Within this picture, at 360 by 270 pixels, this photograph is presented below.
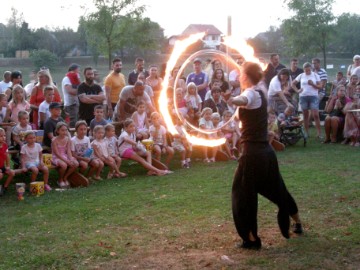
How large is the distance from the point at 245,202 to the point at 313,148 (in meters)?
7.47

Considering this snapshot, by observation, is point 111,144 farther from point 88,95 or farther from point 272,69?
point 272,69

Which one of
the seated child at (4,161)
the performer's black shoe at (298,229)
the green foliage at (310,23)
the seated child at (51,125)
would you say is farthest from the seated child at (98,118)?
the green foliage at (310,23)

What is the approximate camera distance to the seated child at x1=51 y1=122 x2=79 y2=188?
30.0ft

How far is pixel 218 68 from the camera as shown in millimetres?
12297

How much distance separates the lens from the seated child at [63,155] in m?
9.14

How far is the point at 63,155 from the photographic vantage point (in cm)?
924

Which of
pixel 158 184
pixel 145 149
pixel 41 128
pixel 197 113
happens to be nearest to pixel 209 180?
pixel 158 184

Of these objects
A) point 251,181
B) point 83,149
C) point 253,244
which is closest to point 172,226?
point 253,244

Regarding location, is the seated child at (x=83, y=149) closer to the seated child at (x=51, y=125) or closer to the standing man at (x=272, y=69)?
the seated child at (x=51, y=125)

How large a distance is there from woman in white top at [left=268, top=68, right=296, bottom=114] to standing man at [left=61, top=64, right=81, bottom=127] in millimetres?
4565

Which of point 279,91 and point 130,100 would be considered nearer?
point 130,100

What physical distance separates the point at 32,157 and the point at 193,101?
369 centimetres

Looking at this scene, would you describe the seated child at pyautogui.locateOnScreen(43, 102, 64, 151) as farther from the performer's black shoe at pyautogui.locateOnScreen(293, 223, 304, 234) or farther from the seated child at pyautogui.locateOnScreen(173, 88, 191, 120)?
the performer's black shoe at pyautogui.locateOnScreen(293, 223, 304, 234)

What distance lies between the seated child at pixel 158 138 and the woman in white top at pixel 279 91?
353cm
